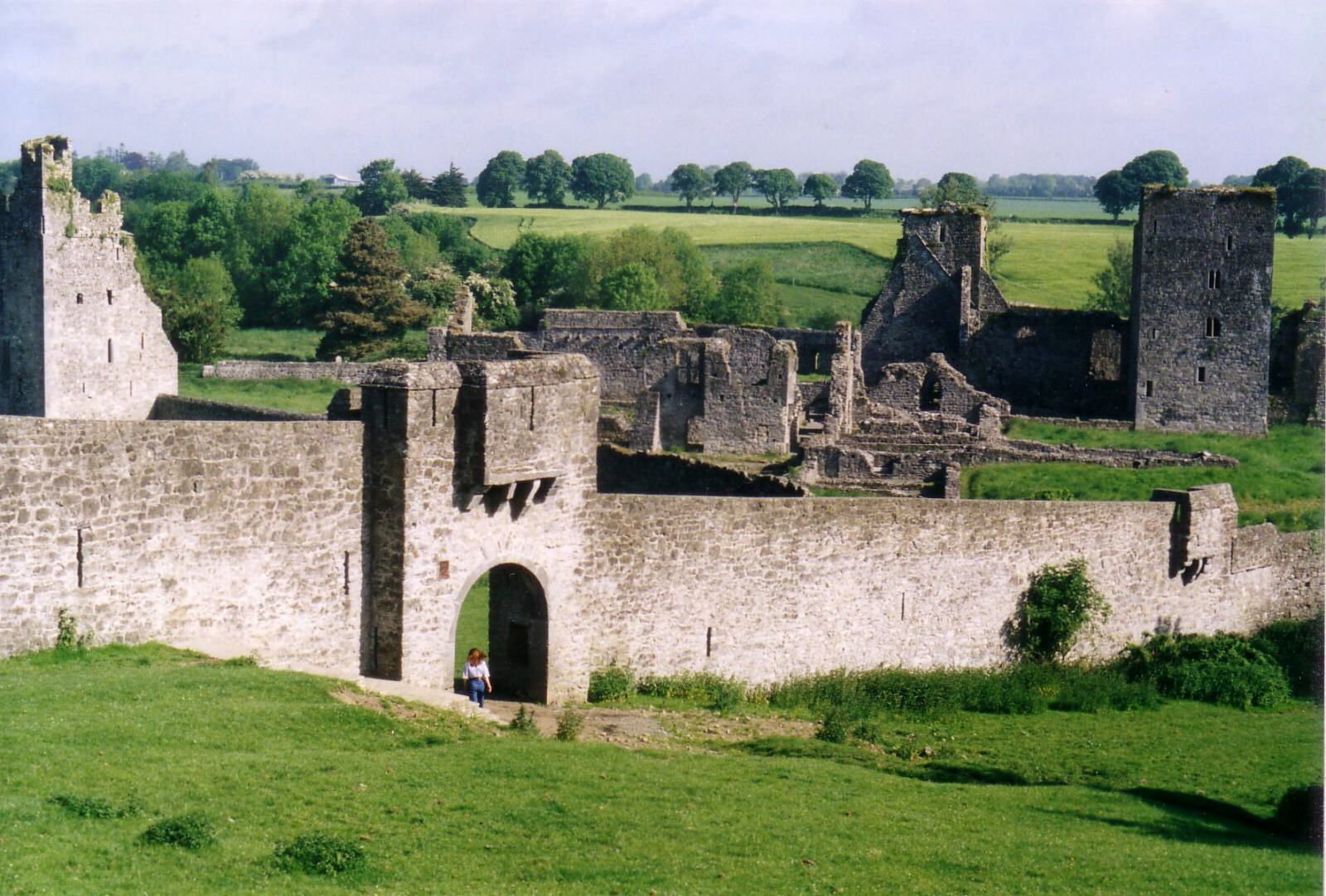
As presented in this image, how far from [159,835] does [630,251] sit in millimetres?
71289

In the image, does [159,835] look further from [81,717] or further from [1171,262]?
[1171,262]

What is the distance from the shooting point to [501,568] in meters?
23.3

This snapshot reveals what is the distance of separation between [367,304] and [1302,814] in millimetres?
56070

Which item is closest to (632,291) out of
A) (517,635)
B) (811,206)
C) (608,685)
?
(517,635)

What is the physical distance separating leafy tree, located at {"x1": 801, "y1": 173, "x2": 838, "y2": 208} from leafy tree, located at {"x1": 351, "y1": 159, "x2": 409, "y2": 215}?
34093 mm

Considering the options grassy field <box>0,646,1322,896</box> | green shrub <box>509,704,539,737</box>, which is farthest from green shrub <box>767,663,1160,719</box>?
green shrub <box>509,704,539,737</box>

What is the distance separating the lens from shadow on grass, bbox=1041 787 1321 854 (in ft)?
63.2

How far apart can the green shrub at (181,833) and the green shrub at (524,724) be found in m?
5.58

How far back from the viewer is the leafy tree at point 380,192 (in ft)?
430

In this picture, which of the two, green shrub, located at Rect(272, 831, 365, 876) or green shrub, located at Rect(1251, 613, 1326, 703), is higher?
green shrub, located at Rect(272, 831, 365, 876)

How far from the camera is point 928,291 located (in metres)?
63.0

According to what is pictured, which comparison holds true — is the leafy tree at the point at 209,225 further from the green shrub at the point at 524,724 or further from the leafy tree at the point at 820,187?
the green shrub at the point at 524,724

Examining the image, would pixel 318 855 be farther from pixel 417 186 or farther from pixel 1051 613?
pixel 417 186

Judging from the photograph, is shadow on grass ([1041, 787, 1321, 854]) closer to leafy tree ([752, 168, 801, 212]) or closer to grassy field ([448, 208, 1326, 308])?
grassy field ([448, 208, 1326, 308])
